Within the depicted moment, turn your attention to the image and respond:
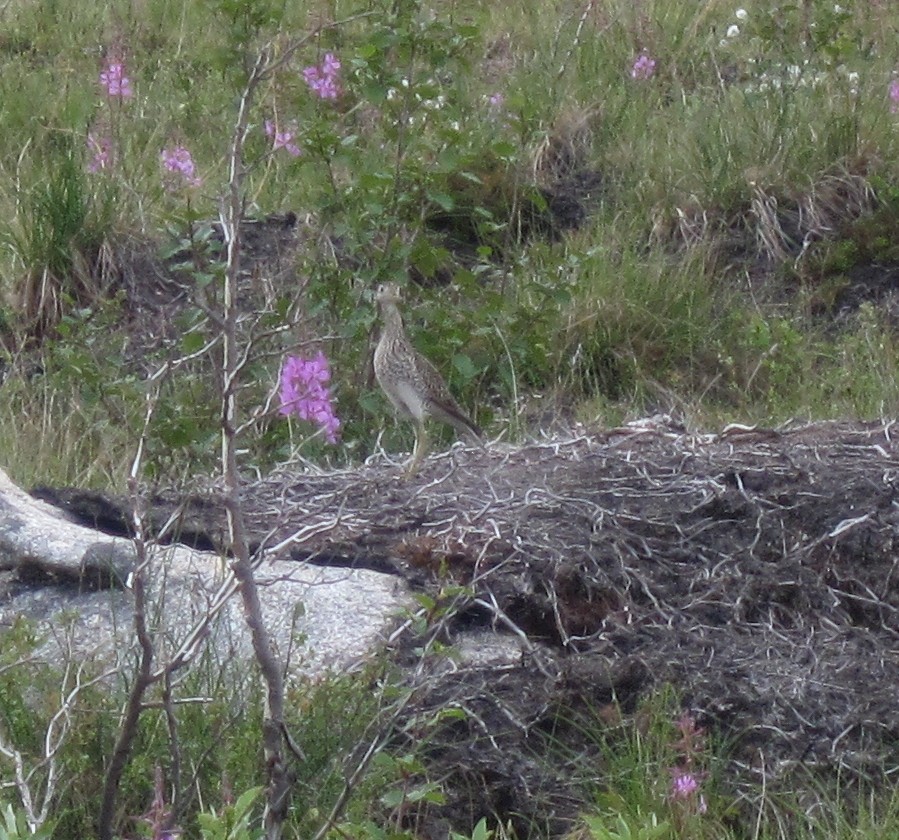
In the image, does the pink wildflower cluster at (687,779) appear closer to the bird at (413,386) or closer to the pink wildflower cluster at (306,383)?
the pink wildflower cluster at (306,383)

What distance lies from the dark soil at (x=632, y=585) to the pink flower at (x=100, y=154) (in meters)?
3.45

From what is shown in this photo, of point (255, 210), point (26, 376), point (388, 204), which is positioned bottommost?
point (26, 376)

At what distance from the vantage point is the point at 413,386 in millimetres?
5875

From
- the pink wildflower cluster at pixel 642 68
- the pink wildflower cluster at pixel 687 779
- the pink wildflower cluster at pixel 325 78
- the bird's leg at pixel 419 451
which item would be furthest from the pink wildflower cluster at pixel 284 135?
the pink wildflower cluster at pixel 687 779

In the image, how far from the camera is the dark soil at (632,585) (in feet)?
13.5

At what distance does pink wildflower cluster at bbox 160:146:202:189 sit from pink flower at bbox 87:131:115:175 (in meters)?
0.25

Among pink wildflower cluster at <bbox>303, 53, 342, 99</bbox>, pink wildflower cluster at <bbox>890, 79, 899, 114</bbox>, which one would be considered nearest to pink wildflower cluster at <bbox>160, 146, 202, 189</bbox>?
pink wildflower cluster at <bbox>303, 53, 342, 99</bbox>

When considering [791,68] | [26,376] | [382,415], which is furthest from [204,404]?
[791,68]

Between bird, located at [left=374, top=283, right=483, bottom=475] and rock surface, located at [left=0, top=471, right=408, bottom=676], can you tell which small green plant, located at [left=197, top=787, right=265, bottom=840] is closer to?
rock surface, located at [left=0, top=471, right=408, bottom=676]

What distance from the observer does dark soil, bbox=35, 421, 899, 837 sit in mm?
4125

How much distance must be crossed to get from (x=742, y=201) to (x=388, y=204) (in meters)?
2.41

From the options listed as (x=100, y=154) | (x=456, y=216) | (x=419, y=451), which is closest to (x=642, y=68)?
(x=456, y=216)

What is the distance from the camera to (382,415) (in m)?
6.67

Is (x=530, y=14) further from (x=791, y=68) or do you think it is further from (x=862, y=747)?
(x=862, y=747)
